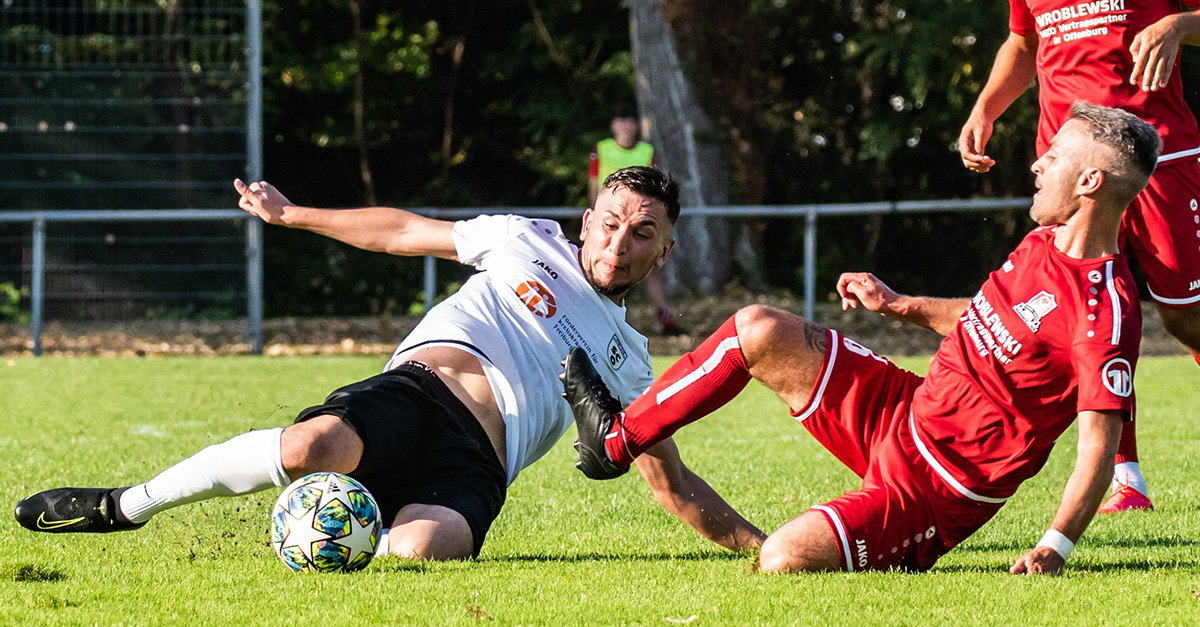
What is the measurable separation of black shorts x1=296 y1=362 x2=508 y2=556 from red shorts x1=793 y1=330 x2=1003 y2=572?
1.04 meters

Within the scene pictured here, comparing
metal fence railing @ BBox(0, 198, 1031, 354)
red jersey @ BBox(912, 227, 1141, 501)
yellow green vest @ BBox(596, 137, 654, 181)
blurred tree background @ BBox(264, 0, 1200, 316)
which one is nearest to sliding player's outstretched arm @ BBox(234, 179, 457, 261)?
red jersey @ BBox(912, 227, 1141, 501)

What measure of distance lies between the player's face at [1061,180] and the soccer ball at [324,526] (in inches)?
80.8

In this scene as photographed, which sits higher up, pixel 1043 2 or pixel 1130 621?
pixel 1043 2

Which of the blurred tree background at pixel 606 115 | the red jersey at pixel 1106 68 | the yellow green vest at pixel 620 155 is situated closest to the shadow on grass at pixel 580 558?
the red jersey at pixel 1106 68

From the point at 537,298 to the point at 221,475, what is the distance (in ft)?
3.85

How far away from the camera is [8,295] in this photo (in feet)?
44.8

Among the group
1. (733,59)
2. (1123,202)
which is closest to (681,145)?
(733,59)

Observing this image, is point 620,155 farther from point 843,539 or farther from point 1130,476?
point 843,539

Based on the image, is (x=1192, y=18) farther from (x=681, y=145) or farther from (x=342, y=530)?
(x=681, y=145)

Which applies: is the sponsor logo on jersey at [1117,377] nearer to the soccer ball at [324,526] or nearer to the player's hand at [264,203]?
the soccer ball at [324,526]

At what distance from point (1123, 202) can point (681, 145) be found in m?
13.1

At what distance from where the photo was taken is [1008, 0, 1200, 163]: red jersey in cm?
499

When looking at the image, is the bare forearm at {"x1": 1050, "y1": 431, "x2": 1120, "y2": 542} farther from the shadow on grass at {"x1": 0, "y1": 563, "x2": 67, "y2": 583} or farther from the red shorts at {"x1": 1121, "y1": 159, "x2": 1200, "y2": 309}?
the shadow on grass at {"x1": 0, "y1": 563, "x2": 67, "y2": 583}

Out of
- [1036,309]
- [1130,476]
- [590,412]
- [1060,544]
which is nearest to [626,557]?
[590,412]
